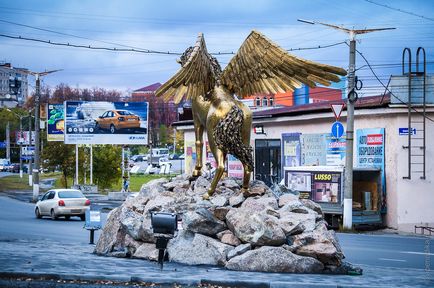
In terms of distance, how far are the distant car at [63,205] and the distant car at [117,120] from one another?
798 inches

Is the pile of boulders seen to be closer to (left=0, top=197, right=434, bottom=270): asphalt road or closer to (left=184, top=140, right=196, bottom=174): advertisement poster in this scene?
(left=0, top=197, right=434, bottom=270): asphalt road

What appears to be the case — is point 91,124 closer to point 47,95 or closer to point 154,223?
point 47,95

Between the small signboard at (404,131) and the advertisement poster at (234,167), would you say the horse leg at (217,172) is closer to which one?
the small signboard at (404,131)

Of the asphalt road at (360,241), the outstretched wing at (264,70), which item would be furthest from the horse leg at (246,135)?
the asphalt road at (360,241)

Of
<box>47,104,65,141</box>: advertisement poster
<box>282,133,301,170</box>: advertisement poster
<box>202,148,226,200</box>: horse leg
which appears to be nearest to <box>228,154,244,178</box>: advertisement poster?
<box>282,133,301,170</box>: advertisement poster

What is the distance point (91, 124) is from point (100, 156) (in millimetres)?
3629

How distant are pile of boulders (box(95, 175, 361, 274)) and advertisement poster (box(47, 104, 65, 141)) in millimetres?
39781

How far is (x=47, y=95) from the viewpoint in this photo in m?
85.4

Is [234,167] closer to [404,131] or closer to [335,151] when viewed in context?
[335,151]

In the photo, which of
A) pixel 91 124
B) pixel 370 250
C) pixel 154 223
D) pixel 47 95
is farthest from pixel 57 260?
pixel 47 95

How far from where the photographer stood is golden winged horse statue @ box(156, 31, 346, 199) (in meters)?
15.6

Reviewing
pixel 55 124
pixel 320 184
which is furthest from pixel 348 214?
pixel 55 124

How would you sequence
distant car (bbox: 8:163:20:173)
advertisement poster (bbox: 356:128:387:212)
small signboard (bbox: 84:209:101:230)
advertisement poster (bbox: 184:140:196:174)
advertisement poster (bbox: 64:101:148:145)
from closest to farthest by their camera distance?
small signboard (bbox: 84:209:101:230) → advertisement poster (bbox: 356:128:387:212) → advertisement poster (bbox: 184:140:196:174) → advertisement poster (bbox: 64:101:148:145) → distant car (bbox: 8:163:20:173)

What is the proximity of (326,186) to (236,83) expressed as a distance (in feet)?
49.4
